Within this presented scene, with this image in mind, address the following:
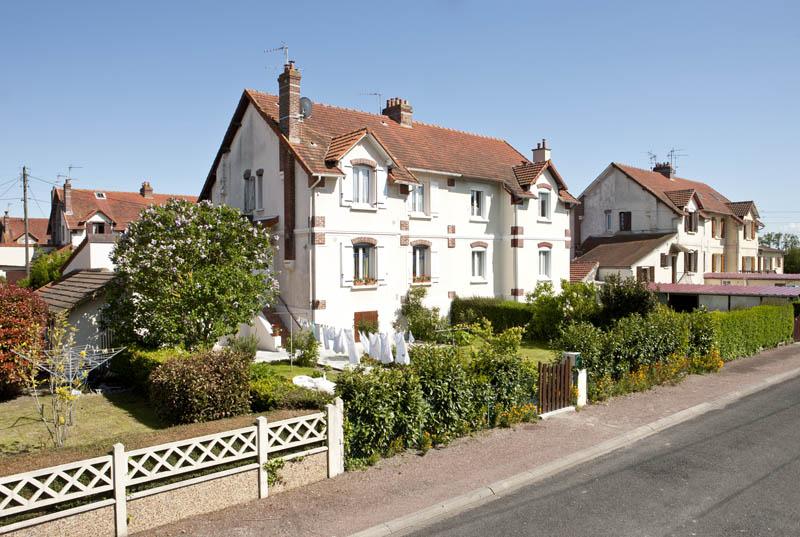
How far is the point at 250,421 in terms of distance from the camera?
9828 millimetres

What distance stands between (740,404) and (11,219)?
71041 millimetres

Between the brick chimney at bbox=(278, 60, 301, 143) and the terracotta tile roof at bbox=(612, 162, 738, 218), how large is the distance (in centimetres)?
2815

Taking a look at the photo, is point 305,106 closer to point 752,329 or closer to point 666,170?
point 752,329

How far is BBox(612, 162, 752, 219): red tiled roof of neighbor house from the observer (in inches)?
1642

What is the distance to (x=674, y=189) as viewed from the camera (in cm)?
4622

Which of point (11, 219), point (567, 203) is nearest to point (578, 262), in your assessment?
point (567, 203)

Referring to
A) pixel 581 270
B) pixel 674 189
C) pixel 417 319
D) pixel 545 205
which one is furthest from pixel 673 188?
pixel 417 319

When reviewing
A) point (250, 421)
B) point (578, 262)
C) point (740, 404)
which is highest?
point (578, 262)

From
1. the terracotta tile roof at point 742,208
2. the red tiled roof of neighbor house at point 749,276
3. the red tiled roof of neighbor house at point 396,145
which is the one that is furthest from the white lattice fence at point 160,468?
the terracotta tile roof at point 742,208

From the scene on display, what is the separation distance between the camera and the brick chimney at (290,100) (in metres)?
23.2

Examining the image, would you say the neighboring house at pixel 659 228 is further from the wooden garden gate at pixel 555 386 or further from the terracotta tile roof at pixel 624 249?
the wooden garden gate at pixel 555 386

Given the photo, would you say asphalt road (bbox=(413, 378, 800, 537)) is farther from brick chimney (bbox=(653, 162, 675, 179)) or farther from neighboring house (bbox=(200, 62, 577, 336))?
brick chimney (bbox=(653, 162, 675, 179))

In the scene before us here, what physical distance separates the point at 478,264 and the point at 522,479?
20407 mm

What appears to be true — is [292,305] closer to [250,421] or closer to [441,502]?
[250,421]
